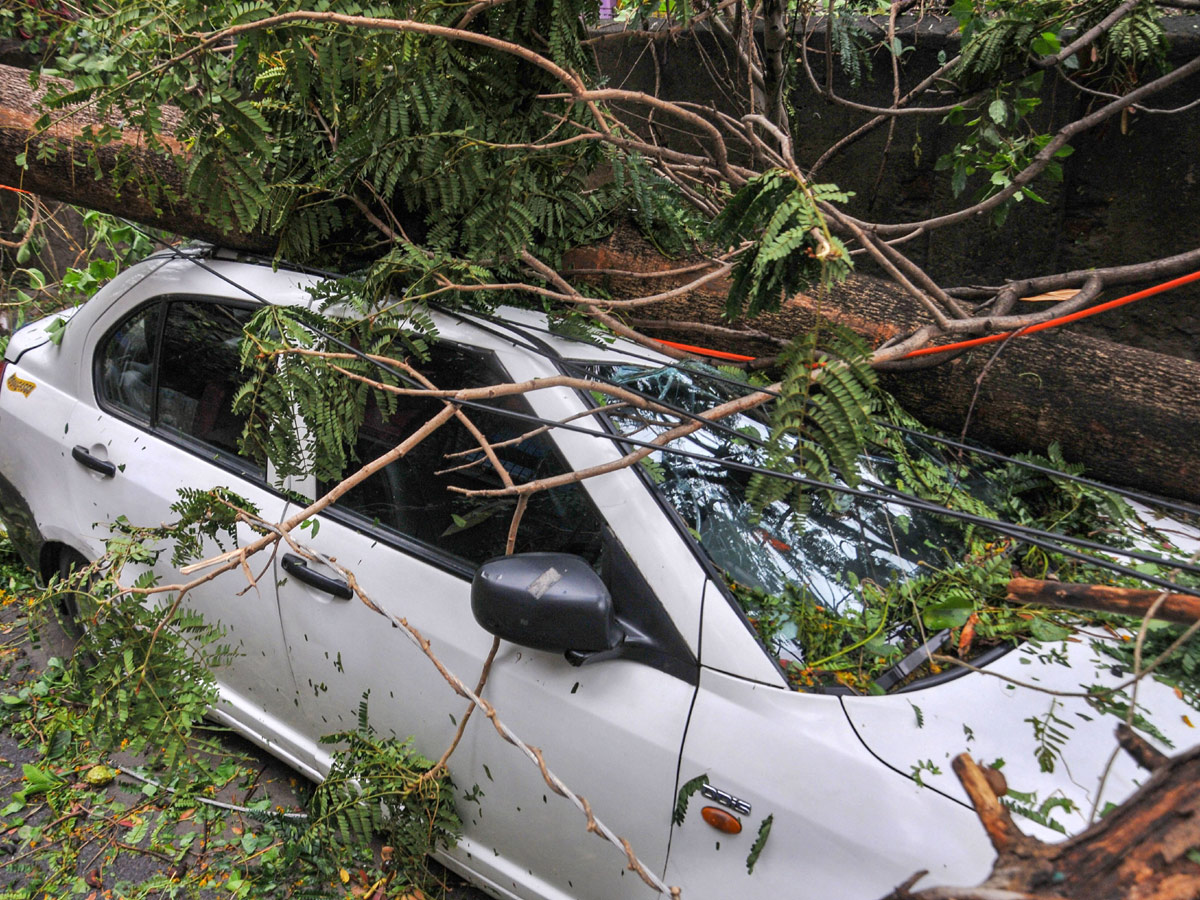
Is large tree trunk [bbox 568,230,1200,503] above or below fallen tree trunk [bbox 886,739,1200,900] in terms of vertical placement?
below

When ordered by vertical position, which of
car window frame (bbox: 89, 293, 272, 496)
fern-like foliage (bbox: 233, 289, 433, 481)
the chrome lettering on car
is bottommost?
the chrome lettering on car

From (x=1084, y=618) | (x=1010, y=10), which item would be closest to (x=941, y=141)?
(x=1010, y=10)

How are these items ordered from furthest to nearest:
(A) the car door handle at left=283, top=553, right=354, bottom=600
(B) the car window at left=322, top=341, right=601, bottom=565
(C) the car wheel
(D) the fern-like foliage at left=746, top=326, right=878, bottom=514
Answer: (C) the car wheel < (A) the car door handle at left=283, top=553, right=354, bottom=600 < (B) the car window at left=322, top=341, right=601, bottom=565 < (D) the fern-like foliage at left=746, top=326, right=878, bottom=514

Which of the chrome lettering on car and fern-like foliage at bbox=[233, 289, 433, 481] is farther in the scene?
fern-like foliage at bbox=[233, 289, 433, 481]

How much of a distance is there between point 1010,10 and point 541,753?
3.04 meters

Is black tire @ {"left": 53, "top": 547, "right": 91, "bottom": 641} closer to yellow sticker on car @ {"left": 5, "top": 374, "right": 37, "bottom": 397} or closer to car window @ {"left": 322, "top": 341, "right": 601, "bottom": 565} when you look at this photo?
yellow sticker on car @ {"left": 5, "top": 374, "right": 37, "bottom": 397}

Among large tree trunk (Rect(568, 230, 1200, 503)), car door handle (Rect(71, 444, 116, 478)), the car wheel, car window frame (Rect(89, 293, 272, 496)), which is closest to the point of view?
large tree trunk (Rect(568, 230, 1200, 503))

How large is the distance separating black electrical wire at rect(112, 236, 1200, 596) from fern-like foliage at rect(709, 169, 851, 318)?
1.26 ft

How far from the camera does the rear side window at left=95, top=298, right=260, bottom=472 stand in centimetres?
284

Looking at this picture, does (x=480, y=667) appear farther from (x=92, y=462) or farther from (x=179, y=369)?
(x=92, y=462)

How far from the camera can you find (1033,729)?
1660mm

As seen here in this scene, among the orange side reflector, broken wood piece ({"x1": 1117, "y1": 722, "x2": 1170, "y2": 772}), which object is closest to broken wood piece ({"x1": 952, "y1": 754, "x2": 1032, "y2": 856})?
broken wood piece ({"x1": 1117, "y1": 722, "x2": 1170, "y2": 772})

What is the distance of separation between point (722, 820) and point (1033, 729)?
25.1 inches

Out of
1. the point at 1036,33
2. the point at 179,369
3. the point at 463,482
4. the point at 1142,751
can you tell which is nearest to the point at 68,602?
the point at 179,369
